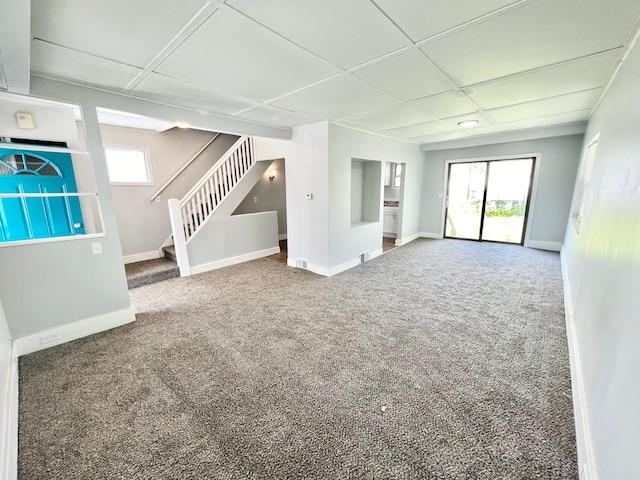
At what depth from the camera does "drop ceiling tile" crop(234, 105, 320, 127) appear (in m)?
3.25

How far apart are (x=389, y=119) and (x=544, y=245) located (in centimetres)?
469

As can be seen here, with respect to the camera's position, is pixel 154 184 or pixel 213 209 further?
pixel 154 184

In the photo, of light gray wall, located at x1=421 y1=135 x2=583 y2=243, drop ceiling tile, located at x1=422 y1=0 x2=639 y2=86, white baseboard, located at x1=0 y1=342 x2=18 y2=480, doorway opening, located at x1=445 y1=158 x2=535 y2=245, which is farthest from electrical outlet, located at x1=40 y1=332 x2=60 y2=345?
light gray wall, located at x1=421 y1=135 x2=583 y2=243

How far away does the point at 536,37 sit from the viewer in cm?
171

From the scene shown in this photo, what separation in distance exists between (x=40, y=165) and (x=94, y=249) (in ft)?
4.06

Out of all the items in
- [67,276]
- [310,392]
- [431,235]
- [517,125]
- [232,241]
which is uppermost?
[517,125]

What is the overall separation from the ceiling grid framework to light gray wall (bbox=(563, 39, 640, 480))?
519 mm

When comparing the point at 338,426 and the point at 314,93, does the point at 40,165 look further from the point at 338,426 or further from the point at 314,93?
the point at 338,426

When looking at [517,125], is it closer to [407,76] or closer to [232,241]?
[407,76]

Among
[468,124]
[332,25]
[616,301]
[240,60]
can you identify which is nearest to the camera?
[616,301]

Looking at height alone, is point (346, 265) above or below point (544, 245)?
below

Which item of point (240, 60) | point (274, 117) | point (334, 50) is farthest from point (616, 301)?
point (274, 117)

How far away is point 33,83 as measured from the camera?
2.15 meters

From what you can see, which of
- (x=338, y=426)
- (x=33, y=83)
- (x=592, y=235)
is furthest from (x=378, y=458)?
(x=33, y=83)
